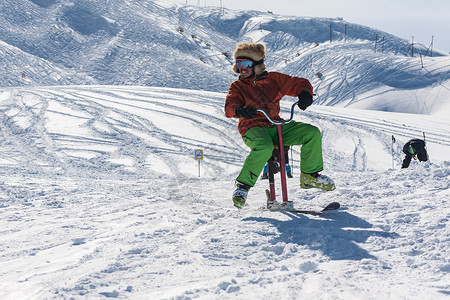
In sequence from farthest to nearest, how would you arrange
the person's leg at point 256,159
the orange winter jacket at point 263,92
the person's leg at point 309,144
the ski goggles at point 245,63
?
the ski goggles at point 245,63
the orange winter jacket at point 263,92
the person's leg at point 309,144
the person's leg at point 256,159

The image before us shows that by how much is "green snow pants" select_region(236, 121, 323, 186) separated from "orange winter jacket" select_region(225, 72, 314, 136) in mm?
197

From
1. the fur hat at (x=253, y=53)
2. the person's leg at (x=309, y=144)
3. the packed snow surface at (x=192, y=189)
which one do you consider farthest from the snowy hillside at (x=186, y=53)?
the person's leg at (x=309, y=144)

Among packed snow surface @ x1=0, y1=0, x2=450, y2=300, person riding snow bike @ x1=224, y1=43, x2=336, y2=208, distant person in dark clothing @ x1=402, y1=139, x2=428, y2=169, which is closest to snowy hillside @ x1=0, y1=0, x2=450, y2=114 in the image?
packed snow surface @ x1=0, y1=0, x2=450, y2=300

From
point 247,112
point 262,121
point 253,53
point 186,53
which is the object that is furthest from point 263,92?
point 186,53

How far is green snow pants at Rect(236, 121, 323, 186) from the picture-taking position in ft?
11.8

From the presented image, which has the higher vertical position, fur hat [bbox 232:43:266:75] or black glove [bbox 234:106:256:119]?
fur hat [bbox 232:43:266:75]

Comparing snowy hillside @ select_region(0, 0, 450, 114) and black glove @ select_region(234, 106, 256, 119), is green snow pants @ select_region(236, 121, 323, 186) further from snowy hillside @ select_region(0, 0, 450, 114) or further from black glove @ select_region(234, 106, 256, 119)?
snowy hillside @ select_region(0, 0, 450, 114)

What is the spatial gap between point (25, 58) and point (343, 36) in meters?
23.7

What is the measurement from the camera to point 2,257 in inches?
96.7

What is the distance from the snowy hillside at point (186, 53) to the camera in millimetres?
19734

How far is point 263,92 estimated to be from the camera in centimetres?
414

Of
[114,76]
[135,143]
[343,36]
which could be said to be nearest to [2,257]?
[135,143]

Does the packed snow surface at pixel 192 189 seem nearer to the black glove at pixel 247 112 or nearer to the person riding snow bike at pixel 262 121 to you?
the person riding snow bike at pixel 262 121

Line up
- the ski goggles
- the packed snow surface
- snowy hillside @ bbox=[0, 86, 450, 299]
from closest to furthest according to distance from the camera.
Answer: snowy hillside @ bbox=[0, 86, 450, 299] < the packed snow surface < the ski goggles
